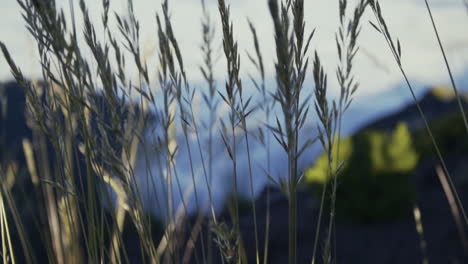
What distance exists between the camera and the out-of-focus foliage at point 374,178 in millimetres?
5910

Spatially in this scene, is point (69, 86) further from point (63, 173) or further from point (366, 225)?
point (366, 225)

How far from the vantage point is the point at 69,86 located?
956 millimetres

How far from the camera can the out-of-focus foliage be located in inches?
233

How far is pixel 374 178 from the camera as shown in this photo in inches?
234

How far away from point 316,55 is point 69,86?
422 millimetres

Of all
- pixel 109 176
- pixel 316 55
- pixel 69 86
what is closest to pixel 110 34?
pixel 69 86

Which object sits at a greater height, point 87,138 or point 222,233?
point 87,138

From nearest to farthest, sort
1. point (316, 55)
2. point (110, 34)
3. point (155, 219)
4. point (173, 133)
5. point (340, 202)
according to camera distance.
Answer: point (316, 55) → point (110, 34) → point (173, 133) → point (340, 202) → point (155, 219)

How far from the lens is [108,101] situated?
0.95 metres

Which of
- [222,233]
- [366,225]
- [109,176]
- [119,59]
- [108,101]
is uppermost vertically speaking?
[119,59]

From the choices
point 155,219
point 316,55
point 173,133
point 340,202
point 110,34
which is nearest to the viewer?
point 316,55

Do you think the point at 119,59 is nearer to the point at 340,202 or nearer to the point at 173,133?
the point at 173,133

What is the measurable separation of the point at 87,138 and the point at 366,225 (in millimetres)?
5366

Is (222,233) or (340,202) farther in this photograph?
(340,202)
